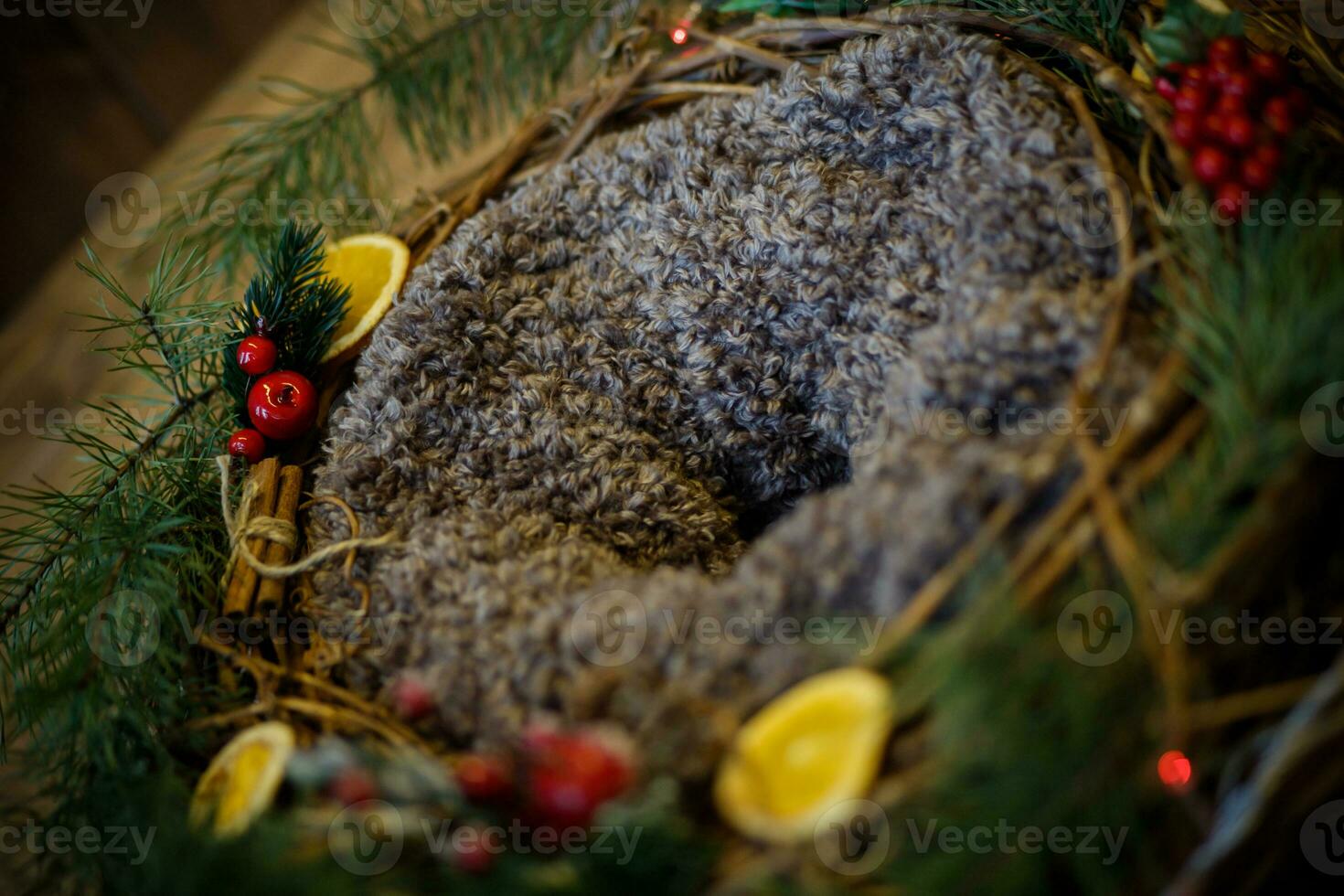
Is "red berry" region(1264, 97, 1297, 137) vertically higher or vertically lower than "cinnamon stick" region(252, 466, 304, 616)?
lower

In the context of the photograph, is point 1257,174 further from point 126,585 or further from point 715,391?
point 126,585

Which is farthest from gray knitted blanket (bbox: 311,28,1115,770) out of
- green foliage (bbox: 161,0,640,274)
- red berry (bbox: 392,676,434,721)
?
green foliage (bbox: 161,0,640,274)

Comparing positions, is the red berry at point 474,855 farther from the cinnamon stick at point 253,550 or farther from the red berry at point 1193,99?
the red berry at point 1193,99

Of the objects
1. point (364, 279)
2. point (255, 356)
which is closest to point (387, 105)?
point (364, 279)

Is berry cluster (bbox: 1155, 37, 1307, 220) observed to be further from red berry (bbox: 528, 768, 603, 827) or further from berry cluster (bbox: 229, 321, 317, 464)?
berry cluster (bbox: 229, 321, 317, 464)

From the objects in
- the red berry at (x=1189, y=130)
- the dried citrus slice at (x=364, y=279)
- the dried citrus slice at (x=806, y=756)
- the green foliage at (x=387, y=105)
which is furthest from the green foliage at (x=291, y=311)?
the red berry at (x=1189, y=130)
